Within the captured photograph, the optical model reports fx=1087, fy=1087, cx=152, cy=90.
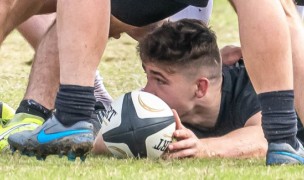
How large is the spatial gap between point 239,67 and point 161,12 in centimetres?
58

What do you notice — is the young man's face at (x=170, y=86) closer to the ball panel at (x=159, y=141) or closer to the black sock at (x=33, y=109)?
the ball panel at (x=159, y=141)

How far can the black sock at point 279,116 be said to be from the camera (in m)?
4.77

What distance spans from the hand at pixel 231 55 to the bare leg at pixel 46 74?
3.18 ft

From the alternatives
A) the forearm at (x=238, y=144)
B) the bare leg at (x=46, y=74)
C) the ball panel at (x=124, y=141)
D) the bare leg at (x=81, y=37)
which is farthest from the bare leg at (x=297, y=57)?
the bare leg at (x=46, y=74)

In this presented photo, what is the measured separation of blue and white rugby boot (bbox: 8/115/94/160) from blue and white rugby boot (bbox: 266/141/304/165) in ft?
2.62

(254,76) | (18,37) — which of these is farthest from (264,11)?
(18,37)

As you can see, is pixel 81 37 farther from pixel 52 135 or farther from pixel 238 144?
pixel 238 144

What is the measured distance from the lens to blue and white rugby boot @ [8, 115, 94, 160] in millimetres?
4738

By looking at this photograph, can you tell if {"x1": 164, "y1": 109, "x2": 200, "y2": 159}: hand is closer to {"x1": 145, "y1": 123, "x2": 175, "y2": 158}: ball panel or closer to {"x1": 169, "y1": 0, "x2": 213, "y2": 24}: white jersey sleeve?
{"x1": 145, "y1": 123, "x2": 175, "y2": 158}: ball panel

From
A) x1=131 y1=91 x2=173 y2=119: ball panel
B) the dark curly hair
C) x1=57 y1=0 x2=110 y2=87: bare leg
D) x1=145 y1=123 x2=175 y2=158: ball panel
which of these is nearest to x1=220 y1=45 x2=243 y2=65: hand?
the dark curly hair

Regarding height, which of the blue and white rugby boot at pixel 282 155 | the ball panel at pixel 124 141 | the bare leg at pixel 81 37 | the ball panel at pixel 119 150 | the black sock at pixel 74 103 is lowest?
the ball panel at pixel 119 150

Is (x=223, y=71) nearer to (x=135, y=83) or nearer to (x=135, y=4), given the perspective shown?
(x=135, y=4)

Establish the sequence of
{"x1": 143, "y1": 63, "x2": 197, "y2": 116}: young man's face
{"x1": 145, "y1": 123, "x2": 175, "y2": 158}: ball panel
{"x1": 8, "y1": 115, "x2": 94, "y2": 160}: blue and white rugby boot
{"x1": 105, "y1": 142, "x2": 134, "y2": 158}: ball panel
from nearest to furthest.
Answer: {"x1": 8, "y1": 115, "x2": 94, "y2": 160}: blue and white rugby boot < {"x1": 145, "y1": 123, "x2": 175, "y2": 158}: ball panel < {"x1": 105, "y1": 142, "x2": 134, "y2": 158}: ball panel < {"x1": 143, "y1": 63, "x2": 197, "y2": 116}: young man's face

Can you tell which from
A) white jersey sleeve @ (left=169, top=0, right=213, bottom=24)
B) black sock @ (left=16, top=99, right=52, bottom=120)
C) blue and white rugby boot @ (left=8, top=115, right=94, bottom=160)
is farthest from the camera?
white jersey sleeve @ (left=169, top=0, right=213, bottom=24)
